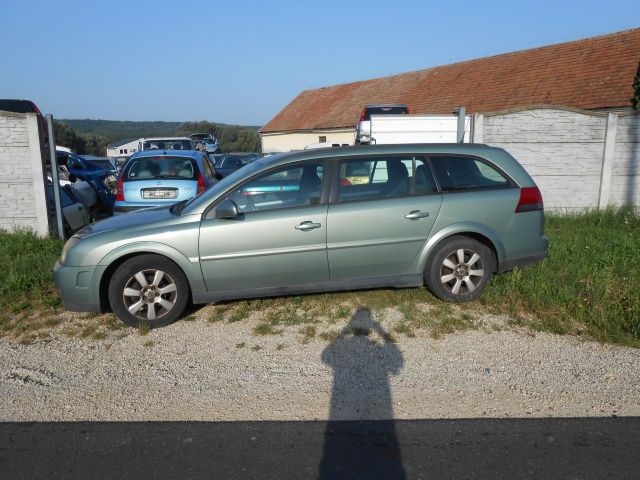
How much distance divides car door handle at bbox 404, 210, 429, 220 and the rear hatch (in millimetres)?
4596

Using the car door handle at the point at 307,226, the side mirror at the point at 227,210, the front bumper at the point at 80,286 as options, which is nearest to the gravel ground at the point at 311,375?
the front bumper at the point at 80,286

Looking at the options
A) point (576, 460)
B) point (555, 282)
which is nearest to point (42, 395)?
point (576, 460)

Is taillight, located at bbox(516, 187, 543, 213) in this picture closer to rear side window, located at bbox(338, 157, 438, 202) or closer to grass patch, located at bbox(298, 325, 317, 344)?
rear side window, located at bbox(338, 157, 438, 202)

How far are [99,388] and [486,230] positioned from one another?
3897mm

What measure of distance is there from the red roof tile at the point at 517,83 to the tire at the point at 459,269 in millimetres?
15917

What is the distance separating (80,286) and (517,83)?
2289cm

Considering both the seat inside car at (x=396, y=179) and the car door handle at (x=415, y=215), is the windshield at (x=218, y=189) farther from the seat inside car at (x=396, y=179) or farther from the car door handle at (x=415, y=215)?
the car door handle at (x=415, y=215)

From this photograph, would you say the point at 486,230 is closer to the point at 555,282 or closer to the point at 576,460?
the point at 555,282

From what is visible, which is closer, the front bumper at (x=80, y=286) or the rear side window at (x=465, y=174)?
the front bumper at (x=80, y=286)

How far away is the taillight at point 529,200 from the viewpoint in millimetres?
5746

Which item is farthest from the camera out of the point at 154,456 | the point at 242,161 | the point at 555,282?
the point at 242,161

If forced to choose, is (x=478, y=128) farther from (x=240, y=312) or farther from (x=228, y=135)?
(x=228, y=135)

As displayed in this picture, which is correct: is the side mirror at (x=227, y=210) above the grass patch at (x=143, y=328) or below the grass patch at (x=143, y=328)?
above

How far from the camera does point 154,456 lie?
127 inches
